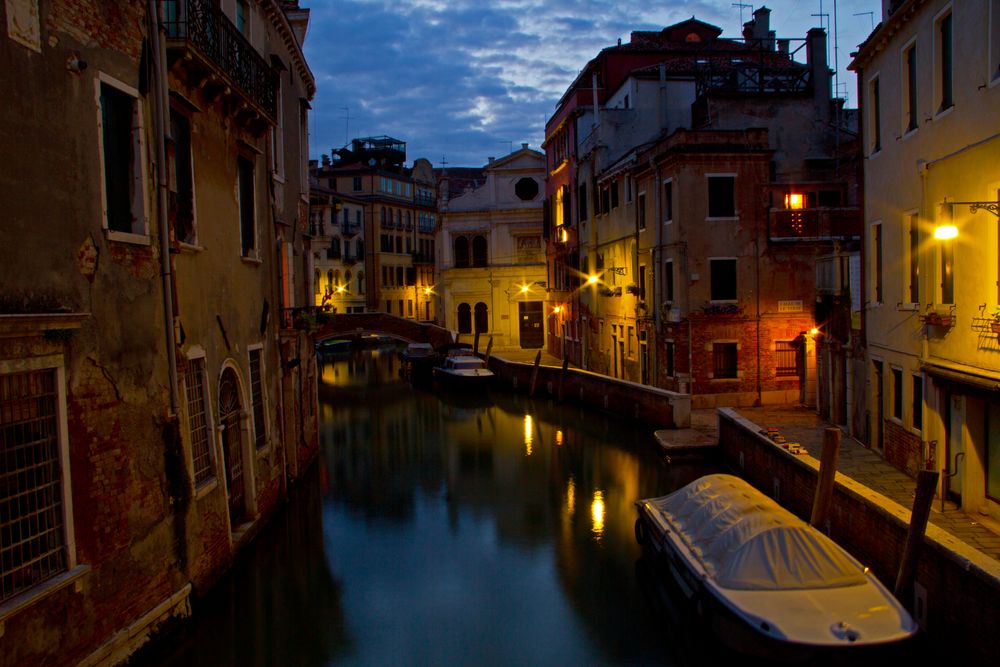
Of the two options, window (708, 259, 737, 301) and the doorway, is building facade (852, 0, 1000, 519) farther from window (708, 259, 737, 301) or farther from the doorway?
the doorway

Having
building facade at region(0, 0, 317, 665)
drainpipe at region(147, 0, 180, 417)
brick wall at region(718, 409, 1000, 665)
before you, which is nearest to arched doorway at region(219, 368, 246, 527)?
building facade at region(0, 0, 317, 665)

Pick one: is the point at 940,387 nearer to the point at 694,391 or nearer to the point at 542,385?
the point at 694,391

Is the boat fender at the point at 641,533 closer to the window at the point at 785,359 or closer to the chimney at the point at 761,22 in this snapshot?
the window at the point at 785,359

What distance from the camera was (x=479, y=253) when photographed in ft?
128

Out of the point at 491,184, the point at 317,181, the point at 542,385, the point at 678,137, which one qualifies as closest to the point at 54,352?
the point at 678,137

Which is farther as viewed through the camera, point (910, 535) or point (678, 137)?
point (678, 137)

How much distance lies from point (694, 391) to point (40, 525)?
15.6 meters

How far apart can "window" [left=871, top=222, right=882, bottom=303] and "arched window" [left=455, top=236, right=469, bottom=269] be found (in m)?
27.0

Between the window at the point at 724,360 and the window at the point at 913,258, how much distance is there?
8.17 metres

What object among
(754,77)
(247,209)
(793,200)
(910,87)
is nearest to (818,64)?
(754,77)

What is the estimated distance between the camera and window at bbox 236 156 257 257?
36.8ft

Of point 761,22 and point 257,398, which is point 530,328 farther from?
point 257,398

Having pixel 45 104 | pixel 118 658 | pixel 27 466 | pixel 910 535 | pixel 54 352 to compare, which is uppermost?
pixel 45 104

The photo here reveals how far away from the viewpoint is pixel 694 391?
19688mm
